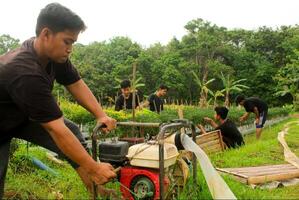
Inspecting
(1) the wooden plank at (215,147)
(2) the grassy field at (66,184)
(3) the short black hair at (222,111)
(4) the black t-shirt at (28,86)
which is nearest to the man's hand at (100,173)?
(4) the black t-shirt at (28,86)

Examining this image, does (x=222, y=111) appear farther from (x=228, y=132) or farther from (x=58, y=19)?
(x=58, y=19)

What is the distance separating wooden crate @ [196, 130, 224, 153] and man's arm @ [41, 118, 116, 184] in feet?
14.9

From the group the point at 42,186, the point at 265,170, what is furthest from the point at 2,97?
the point at 265,170

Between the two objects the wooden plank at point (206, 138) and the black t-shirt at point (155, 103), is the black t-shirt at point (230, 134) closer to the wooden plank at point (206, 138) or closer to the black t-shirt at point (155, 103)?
the wooden plank at point (206, 138)

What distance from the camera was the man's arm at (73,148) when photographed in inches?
92.4

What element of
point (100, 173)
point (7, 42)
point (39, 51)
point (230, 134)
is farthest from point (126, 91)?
point (7, 42)

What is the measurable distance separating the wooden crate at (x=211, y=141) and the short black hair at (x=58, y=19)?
188 inches

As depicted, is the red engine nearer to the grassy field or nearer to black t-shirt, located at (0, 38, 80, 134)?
the grassy field

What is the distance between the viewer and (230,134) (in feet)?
25.3

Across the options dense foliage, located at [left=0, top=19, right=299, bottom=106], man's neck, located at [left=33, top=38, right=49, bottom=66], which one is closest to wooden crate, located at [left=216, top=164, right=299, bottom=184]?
man's neck, located at [left=33, top=38, right=49, bottom=66]

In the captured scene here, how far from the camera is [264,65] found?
39812mm

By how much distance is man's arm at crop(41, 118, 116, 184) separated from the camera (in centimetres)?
235

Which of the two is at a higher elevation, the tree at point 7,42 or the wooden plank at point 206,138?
the tree at point 7,42

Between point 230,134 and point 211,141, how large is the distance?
0.75 meters
